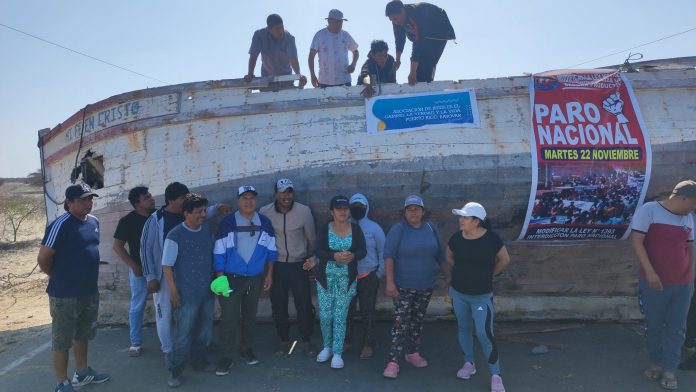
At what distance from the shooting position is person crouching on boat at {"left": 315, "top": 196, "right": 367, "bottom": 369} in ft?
14.1

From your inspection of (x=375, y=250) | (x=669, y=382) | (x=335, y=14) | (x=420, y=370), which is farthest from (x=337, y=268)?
(x=335, y=14)

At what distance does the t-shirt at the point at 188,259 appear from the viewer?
4.04 m

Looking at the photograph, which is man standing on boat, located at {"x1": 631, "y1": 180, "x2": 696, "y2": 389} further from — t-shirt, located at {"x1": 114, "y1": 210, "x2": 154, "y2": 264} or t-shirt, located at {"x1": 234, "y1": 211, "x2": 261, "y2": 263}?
t-shirt, located at {"x1": 114, "y1": 210, "x2": 154, "y2": 264}

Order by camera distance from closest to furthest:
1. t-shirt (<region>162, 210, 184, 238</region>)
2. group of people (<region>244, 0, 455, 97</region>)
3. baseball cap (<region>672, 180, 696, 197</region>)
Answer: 1. baseball cap (<region>672, 180, 696, 197</region>)
2. t-shirt (<region>162, 210, 184, 238</region>)
3. group of people (<region>244, 0, 455, 97</region>)

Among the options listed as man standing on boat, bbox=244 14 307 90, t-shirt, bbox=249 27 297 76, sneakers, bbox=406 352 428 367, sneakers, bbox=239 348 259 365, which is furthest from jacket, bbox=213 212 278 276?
t-shirt, bbox=249 27 297 76

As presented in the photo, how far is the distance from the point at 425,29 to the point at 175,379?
4.81 meters

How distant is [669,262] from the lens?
12.7ft

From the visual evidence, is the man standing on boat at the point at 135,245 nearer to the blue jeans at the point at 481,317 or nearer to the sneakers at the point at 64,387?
the sneakers at the point at 64,387

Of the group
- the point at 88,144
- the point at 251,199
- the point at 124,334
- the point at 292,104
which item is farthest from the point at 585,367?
the point at 88,144

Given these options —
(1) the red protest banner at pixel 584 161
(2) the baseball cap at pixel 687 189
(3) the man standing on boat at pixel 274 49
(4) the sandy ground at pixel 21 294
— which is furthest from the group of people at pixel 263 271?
(4) the sandy ground at pixel 21 294

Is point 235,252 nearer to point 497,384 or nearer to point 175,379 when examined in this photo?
point 175,379

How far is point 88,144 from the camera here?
584cm

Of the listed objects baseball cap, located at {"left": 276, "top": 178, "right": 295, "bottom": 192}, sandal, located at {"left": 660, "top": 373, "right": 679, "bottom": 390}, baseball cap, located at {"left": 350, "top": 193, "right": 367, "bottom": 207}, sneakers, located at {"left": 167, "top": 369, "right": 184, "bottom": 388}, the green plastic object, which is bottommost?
sandal, located at {"left": 660, "top": 373, "right": 679, "bottom": 390}

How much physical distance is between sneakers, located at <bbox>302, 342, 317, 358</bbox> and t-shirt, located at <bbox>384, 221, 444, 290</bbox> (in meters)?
1.18
